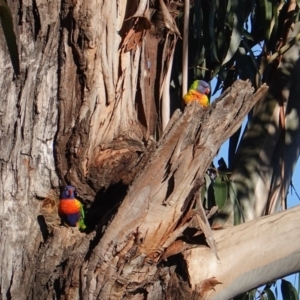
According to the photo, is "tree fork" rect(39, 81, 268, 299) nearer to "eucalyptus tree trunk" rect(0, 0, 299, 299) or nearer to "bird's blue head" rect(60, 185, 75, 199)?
"eucalyptus tree trunk" rect(0, 0, 299, 299)

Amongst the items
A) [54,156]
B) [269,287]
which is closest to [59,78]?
[54,156]

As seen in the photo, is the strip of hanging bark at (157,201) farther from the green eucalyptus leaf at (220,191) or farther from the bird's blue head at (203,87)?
the bird's blue head at (203,87)

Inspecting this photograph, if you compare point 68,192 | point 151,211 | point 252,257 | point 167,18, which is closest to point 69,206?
point 68,192

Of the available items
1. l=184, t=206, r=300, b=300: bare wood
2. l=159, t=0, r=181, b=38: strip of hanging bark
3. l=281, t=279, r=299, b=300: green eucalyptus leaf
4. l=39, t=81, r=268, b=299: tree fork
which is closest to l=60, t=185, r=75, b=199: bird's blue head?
l=39, t=81, r=268, b=299: tree fork

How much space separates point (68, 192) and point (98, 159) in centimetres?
13

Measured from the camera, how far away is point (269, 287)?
276 centimetres

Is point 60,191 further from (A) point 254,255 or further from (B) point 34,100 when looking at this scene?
(A) point 254,255

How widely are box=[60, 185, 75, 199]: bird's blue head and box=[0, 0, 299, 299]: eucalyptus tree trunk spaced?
22 mm

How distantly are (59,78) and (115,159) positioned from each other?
27 centimetres

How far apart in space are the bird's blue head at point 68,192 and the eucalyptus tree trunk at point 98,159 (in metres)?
0.02

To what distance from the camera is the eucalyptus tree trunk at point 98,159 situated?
1.75 m

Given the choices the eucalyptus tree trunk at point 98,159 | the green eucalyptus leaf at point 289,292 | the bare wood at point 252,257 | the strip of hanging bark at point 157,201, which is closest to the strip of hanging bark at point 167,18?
the eucalyptus tree trunk at point 98,159

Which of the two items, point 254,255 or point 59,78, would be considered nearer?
point 254,255

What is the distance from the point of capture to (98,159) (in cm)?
203
